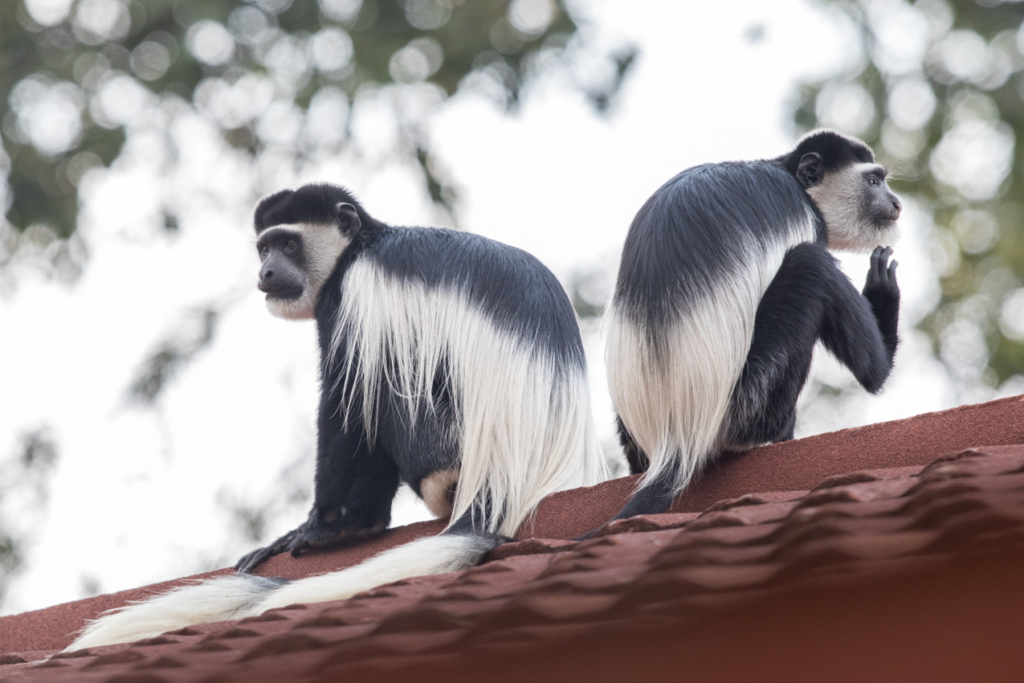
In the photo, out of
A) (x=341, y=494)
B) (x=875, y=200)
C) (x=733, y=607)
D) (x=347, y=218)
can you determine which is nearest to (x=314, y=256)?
(x=347, y=218)

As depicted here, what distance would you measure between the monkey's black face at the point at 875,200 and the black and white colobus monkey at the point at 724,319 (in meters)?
0.19

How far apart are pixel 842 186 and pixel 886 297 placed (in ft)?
1.29

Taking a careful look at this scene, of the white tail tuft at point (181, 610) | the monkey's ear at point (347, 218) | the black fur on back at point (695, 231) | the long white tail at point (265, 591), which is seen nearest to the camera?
the long white tail at point (265, 591)

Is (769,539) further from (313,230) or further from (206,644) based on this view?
(313,230)

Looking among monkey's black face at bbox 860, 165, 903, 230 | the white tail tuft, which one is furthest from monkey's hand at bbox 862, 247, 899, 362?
the white tail tuft

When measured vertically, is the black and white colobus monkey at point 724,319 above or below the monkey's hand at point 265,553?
above

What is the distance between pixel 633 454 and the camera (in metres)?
2.30

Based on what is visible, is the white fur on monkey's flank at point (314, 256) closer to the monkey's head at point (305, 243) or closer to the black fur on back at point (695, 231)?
the monkey's head at point (305, 243)

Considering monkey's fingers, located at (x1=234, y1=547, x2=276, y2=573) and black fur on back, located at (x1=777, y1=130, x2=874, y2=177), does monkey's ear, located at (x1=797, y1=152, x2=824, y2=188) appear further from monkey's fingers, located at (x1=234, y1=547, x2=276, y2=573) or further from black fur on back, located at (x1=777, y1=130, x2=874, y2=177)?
monkey's fingers, located at (x1=234, y1=547, x2=276, y2=573)

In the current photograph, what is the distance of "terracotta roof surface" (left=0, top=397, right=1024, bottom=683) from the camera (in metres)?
0.95

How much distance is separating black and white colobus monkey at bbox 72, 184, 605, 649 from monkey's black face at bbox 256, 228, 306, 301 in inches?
7.8

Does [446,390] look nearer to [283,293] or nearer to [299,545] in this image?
[299,545]

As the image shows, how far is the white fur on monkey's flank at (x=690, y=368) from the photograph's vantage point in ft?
6.38

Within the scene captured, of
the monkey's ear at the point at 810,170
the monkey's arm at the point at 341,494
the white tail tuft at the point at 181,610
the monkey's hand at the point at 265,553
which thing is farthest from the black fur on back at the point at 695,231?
the monkey's hand at the point at 265,553
